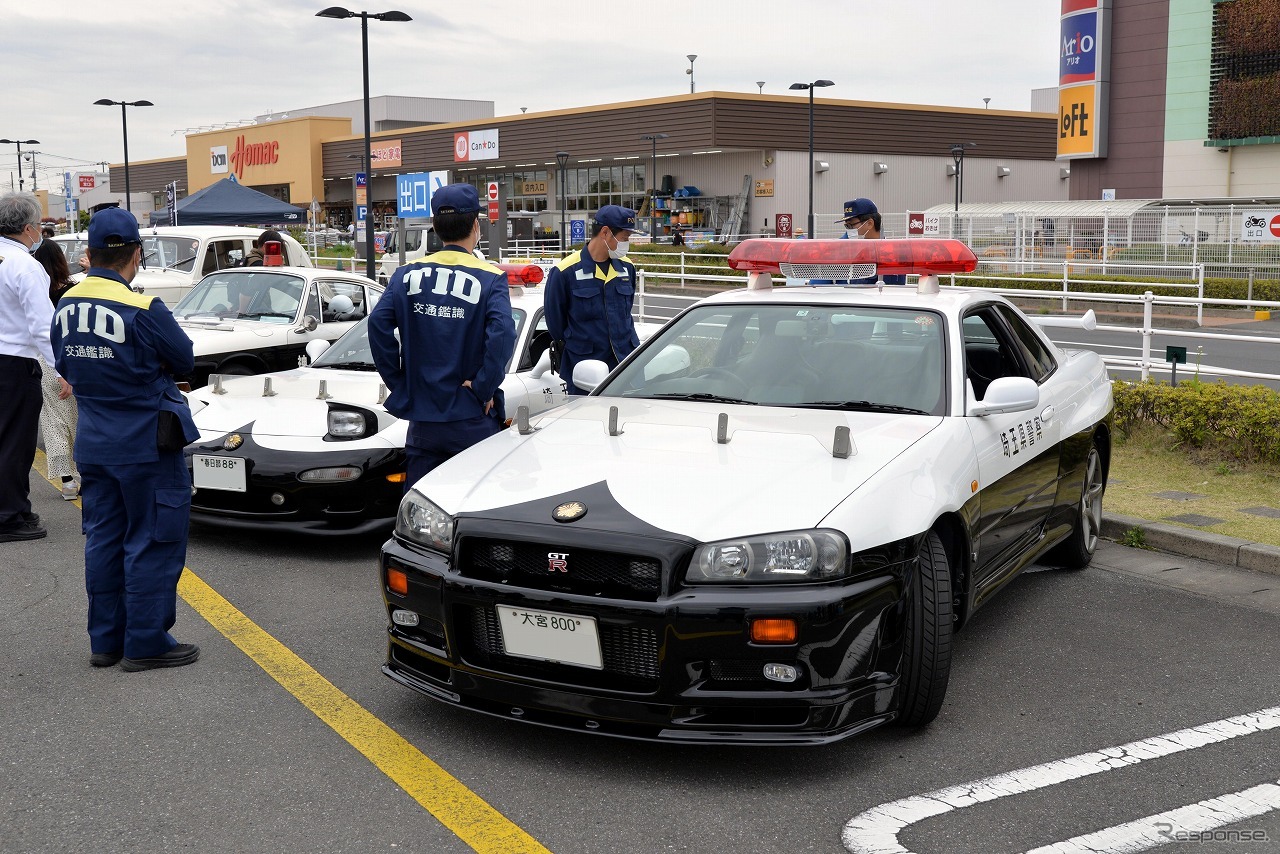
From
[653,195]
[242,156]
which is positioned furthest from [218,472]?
[242,156]

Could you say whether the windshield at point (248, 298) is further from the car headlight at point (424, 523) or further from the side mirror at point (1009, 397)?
the side mirror at point (1009, 397)

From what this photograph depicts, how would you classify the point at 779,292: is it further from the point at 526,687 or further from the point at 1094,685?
the point at 526,687

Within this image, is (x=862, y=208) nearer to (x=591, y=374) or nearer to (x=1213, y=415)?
(x=1213, y=415)

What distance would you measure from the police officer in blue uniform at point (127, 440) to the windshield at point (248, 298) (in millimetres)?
5175

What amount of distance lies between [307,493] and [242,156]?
75.4 meters

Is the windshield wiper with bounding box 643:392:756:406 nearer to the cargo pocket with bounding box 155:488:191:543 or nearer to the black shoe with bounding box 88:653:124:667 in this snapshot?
the cargo pocket with bounding box 155:488:191:543

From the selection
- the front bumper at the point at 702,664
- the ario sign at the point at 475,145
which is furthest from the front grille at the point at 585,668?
the ario sign at the point at 475,145

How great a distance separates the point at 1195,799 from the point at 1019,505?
64.4 inches

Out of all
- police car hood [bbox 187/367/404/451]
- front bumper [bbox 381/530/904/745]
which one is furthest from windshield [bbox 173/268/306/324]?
front bumper [bbox 381/530/904/745]

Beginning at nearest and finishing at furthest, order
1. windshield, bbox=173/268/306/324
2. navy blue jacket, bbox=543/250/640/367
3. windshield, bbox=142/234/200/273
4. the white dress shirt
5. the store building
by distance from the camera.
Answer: the white dress shirt → navy blue jacket, bbox=543/250/640/367 → windshield, bbox=173/268/306/324 → windshield, bbox=142/234/200/273 → the store building

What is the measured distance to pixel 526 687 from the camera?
371 centimetres

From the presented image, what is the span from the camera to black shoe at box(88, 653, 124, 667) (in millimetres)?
4699

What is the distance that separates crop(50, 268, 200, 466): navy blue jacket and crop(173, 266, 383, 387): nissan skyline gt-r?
4452 millimetres

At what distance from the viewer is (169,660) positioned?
469cm
